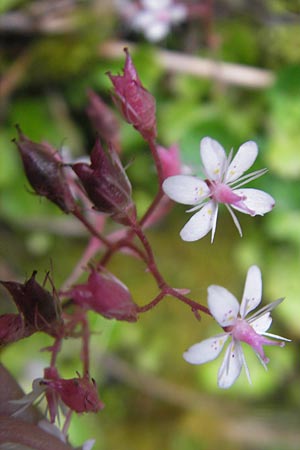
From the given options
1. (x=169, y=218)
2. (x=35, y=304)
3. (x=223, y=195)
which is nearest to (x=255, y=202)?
(x=223, y=195)

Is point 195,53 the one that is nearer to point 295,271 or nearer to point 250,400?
point 295,271

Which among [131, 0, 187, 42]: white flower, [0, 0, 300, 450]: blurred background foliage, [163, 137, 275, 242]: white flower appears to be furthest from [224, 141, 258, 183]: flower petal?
[131, 0, 187, 42]: white flower

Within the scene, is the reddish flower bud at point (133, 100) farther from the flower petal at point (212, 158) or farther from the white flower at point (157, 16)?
the white flower at point (157, 16)

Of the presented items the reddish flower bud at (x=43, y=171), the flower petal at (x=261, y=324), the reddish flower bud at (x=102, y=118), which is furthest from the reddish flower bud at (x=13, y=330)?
the reddish flower bud at (x=102, y=118)

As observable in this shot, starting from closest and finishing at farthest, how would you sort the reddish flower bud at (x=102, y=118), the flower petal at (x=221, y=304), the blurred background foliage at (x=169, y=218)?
the flower petal at (x=221, y=304) < the reddish flower bud at (x=102, y=118) < the blurred background foliage at (x=169, y=218)

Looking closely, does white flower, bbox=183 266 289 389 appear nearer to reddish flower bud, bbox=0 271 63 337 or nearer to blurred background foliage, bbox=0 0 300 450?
reddish flower bud, bbox=0 271 63 337

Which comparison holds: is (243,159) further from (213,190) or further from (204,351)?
(204,351)
